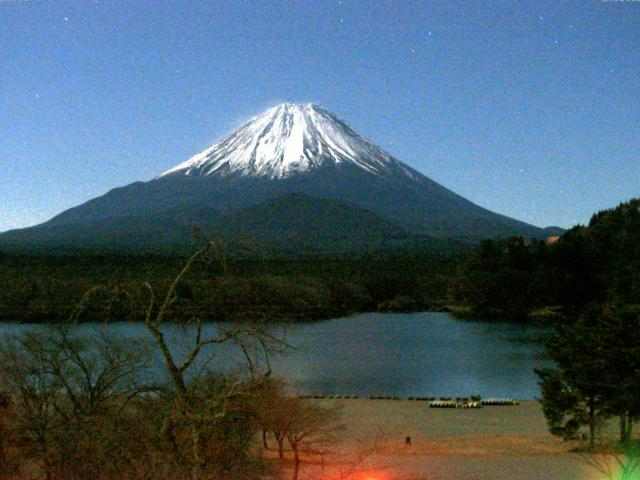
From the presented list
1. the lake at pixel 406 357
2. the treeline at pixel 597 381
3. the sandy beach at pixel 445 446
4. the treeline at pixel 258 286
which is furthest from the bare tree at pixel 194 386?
the treeline at pixel 258 286

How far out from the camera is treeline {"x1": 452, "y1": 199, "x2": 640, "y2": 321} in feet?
129

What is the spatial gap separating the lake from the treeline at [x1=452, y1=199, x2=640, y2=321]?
3581 millimetres

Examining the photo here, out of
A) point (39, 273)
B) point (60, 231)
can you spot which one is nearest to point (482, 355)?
point (39, 273)

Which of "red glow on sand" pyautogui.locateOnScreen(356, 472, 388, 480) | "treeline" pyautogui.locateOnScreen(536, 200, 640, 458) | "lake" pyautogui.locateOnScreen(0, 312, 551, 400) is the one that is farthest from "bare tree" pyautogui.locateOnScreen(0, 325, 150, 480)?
"treeline" pyautogui.locateOnScreen(536, 200, 640, 458)

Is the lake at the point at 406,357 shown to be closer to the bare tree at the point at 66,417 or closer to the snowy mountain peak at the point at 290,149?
the bare tree at the point at 66,417

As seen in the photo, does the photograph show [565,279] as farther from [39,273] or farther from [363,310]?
[39,273]

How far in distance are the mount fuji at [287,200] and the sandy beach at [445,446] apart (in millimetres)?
56268

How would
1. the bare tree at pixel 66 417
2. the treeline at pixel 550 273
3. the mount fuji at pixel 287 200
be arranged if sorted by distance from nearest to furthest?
the bare tree at pixel 66 417, the treeline at pixel 550 273, the mount fuji at pixel 287 200

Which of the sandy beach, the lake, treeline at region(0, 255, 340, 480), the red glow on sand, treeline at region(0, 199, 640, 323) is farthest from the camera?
treeline at region(0, 199, 640, 323)

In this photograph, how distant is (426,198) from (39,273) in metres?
64.1

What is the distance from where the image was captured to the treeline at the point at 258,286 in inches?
1422

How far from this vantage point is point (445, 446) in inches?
510

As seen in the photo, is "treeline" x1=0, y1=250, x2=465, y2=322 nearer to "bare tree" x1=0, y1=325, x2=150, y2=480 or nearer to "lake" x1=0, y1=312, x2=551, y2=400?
"lake" x1=0, y1=312, x2=551, y2=400

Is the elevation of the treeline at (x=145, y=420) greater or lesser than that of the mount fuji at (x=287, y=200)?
lesser
